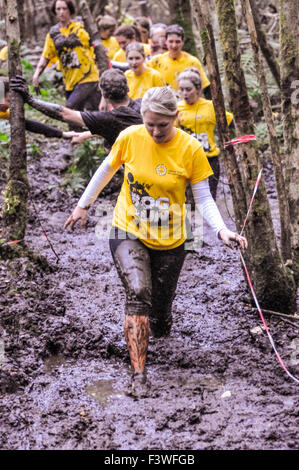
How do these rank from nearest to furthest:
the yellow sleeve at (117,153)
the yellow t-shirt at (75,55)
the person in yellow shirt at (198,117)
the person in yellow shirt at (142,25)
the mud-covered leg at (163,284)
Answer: the yellow sleeve at (117,153), the mud-covered leg at (163,284), the person in yellow shirt at (198,117), the yellow t-shirt at (75,55), the person in yellow shirt at (142,25)

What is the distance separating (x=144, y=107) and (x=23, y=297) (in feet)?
8.73

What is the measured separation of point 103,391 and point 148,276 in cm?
98

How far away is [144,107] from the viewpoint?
444 cm

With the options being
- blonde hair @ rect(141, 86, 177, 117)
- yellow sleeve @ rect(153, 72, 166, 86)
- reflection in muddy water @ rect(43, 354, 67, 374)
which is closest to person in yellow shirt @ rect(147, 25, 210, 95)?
yellow sleeve @ rect(153, 72, 166, 86)

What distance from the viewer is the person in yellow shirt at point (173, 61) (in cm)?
998

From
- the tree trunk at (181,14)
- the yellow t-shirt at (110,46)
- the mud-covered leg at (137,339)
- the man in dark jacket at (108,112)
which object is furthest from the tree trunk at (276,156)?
the tree trunk at (181,14)

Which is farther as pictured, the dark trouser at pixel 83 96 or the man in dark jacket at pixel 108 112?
the dark trouser at pixel 83 96

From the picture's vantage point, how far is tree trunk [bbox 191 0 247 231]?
569 centimetres

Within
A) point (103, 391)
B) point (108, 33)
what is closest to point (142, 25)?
point (108, 33)

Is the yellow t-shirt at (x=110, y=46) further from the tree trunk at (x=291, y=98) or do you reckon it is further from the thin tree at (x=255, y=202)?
the thin tree at (x=255, y=202)

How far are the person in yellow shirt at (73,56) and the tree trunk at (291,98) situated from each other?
536 centimetres

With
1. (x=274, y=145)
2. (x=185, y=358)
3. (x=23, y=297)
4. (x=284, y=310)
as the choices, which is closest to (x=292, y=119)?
(x=274, y=145)
